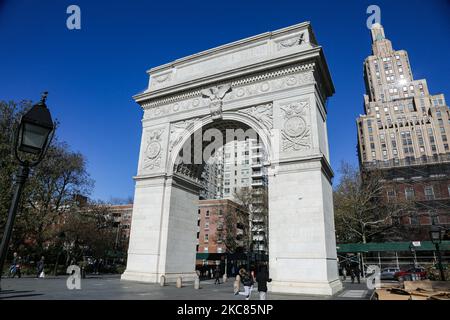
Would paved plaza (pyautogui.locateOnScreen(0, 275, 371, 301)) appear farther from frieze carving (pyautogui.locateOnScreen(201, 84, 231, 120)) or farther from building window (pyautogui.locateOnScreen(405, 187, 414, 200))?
building window (pyautogui.locateOnScreen(405, 187, 414, 200))

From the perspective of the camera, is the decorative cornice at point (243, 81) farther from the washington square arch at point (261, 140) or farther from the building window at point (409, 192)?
the building window at point (409, 192)

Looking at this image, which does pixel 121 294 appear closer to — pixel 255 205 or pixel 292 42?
pixel 292 42

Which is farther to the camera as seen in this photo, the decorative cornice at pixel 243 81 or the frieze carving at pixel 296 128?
the decorative cornice at pixel 243 81

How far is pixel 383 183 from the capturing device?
36.6 metres

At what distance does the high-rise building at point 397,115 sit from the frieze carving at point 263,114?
67.9m

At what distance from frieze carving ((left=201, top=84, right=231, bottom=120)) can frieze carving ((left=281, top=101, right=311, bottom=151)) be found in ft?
14.5

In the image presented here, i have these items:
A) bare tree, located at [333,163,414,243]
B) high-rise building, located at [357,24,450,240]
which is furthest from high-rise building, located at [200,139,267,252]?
bare tree, located at [333,163,414,243]

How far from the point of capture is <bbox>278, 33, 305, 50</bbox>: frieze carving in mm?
18062

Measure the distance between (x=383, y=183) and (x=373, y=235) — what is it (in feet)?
22.6

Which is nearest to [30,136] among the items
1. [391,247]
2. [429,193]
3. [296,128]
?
[296,128]

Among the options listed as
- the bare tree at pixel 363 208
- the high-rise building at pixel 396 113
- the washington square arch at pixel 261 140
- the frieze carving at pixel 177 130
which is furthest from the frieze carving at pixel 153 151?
the high-rise building at pixel 396 113

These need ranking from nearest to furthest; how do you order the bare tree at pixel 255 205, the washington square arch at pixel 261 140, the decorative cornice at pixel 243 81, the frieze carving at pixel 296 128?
1. the washington square arch at pixel 261 140
2. the frieze carving at pixel 296 128
3. the decorative cornice at pixel 243 81
4. the bare tree at pixel 255 205

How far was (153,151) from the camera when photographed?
20594 millimetres

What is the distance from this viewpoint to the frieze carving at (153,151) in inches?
798
